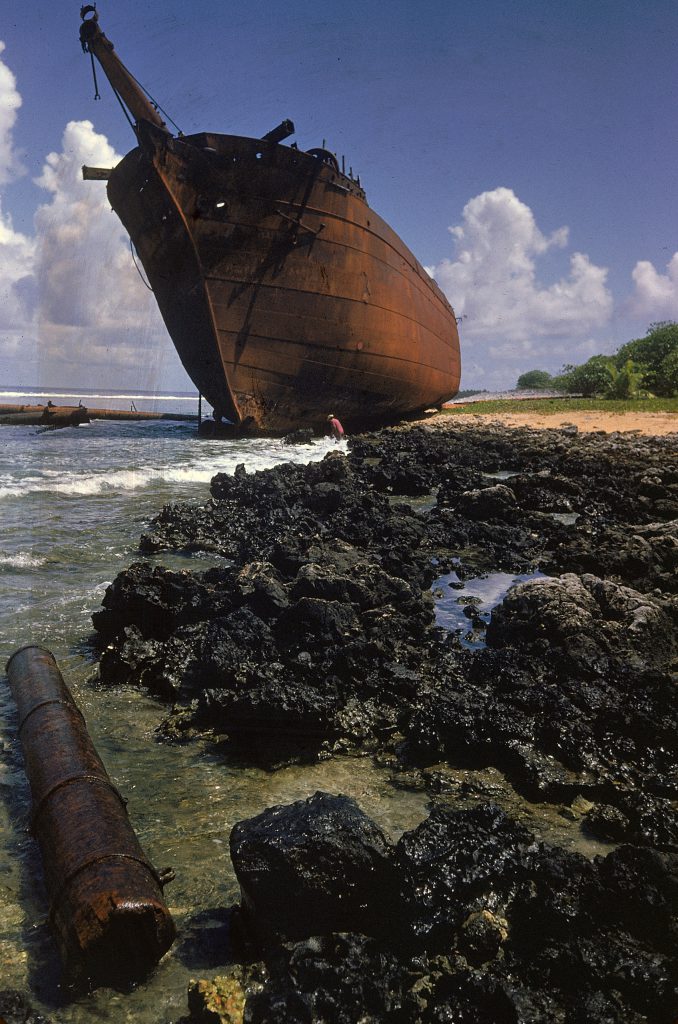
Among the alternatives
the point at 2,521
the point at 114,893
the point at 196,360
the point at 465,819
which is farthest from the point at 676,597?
the point at 196,360

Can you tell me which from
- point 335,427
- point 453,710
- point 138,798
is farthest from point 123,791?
point 335,427

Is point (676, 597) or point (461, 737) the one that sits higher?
point (676, 597)

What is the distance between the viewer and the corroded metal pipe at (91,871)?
2.19m

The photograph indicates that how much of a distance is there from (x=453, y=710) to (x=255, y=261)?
767 inches

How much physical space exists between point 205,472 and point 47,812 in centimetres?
1401

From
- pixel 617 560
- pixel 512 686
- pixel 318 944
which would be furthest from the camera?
pixel 617 560

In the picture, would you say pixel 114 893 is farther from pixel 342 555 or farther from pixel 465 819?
pixel 342 555

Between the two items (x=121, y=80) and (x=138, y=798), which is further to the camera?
(x=121, y=80)

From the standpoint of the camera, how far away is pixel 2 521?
10.3 m

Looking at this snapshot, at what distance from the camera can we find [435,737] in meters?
3.81

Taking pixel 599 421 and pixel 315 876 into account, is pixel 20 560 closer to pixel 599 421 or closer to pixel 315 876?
pixel 315 876

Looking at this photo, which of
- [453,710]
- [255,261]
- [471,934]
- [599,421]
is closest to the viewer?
[471,934]

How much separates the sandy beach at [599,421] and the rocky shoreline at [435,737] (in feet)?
52.9

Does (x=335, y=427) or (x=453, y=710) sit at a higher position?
(x=335, y=427)
